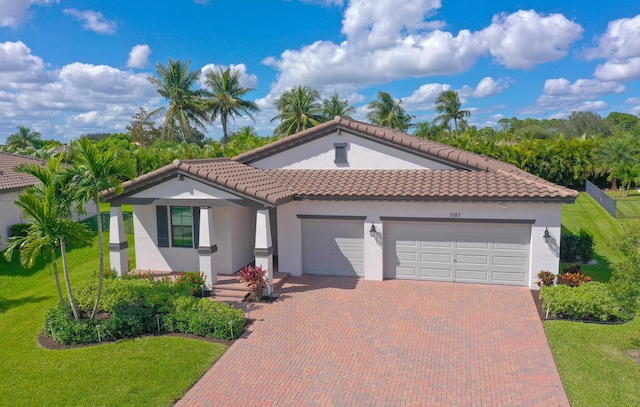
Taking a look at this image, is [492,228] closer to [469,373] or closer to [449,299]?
[449,299]

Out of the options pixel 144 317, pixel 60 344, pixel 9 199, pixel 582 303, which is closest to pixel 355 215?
A: pixel 582 303

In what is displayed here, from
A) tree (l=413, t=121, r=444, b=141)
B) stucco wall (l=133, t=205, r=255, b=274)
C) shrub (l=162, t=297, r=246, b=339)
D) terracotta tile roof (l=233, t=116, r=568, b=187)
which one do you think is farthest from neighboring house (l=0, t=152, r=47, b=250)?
tree (l=413, t=121, r=444, b=141)

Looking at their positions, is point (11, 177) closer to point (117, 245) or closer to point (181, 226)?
point (117, 245)

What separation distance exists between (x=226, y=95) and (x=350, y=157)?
34.7 m

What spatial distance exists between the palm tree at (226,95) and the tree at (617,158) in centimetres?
3353

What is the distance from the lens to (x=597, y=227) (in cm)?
2427

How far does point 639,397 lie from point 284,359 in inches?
278

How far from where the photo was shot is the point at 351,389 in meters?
9.30

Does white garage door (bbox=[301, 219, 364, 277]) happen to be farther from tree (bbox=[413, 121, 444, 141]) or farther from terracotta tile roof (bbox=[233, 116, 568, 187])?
tree (bbox=[413, 121, 444, 141])

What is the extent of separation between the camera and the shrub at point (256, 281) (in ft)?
47.3

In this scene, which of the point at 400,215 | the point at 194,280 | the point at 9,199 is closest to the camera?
the point at 194,280

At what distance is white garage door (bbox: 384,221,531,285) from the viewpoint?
15422 millimetres

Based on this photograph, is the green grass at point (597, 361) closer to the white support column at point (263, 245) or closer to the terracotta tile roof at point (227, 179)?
the white support column at point (263, 245)

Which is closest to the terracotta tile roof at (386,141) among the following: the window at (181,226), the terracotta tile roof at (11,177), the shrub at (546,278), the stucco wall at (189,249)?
the stucco wall at (189,249)
